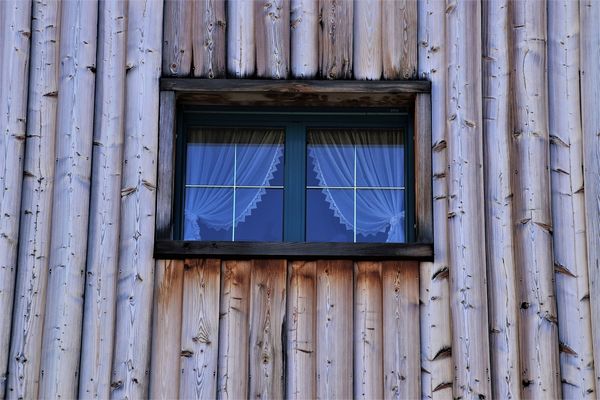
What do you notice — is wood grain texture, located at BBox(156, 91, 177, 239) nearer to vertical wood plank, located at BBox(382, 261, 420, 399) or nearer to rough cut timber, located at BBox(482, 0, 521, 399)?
vertical wood plank, located at BBox(382, 261, 420, 399)

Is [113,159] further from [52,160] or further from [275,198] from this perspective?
[275,198]

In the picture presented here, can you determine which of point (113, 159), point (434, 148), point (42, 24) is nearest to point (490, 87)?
point (434, 148)

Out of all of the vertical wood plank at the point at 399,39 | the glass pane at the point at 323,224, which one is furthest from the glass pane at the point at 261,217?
the vertical wood plank at the point at 399,39

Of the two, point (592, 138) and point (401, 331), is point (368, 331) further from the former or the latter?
point (592, 138)

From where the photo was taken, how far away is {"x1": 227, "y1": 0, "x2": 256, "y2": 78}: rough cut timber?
25.3 ft

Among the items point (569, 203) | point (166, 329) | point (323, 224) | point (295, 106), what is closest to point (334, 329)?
point (323, 224)

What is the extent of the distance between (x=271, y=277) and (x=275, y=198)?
0.66 metres

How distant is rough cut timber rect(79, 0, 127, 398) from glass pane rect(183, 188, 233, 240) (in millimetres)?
530

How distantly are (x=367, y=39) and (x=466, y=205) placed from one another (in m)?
1.30

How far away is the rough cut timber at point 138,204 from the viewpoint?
23.4 feet

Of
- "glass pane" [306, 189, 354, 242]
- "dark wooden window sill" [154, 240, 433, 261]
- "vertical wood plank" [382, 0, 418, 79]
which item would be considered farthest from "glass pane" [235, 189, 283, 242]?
"vertical wood plank" [382, 0, 418, 79]

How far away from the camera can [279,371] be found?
714cm

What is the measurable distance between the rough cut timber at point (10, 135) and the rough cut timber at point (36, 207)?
41 mm

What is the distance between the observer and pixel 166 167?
24.6ft
